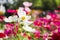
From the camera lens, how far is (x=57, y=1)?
2.85 metres

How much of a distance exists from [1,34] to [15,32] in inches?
2.4

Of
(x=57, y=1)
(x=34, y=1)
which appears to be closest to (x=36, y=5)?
(x=34, y=1)

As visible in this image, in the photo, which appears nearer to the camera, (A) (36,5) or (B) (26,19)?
(B) (26,19)

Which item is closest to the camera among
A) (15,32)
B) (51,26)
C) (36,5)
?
(15,32)

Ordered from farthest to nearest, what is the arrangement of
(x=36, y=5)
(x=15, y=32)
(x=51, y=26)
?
(x=36, y=5)
(x=51, y=26)
(x=15, y=32)

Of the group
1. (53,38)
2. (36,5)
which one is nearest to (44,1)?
(36,5)

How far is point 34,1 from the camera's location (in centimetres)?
283

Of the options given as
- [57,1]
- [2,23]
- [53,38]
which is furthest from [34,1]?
[53,38]

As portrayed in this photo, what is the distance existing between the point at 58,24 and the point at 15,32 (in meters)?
0.36

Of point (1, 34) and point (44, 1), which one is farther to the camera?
point (44, 1)

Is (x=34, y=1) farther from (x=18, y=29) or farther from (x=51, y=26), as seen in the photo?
(x=18, y=29)

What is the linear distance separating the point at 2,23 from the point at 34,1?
1.78 metres

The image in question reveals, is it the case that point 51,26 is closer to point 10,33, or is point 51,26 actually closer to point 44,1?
point 10,33

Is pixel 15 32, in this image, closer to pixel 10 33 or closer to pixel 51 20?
pixel 10 33
